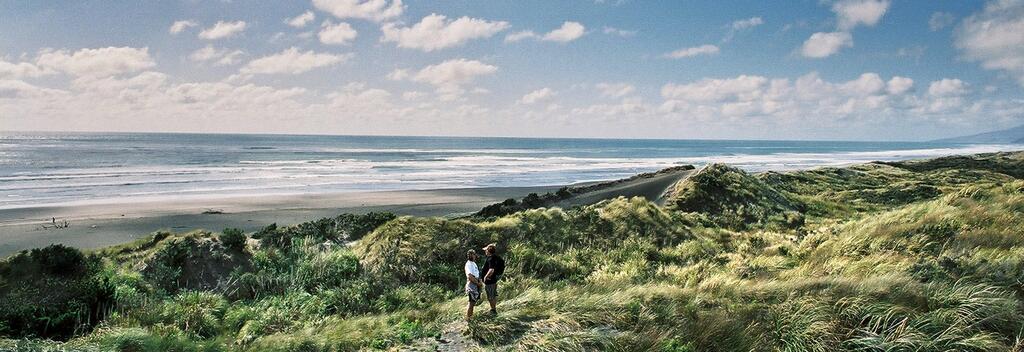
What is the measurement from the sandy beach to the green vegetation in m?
10.2

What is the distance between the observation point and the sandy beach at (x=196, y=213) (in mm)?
25125

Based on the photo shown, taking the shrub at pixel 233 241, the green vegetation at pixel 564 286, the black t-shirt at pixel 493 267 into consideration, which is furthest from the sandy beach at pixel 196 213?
the black t-shirt at pixel 493 267

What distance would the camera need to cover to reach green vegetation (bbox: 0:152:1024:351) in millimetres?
8750

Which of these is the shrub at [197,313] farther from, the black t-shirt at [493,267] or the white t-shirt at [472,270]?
the black t-shirt at [493,267]

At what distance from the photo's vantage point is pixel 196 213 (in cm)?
3244

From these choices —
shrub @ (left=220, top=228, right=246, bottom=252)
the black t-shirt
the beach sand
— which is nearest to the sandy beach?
the beach sand

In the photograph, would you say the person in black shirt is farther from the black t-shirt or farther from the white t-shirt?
the white t-shirt

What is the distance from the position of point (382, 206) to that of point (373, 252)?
64.2 ft

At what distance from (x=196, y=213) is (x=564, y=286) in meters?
26.2

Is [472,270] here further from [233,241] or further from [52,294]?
[233,241]

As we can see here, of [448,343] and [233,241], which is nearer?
[448,343]

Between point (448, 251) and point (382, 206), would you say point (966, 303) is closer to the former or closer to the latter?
point (448, 251)

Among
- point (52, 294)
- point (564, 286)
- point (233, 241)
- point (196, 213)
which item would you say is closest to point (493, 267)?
point (564, 286)

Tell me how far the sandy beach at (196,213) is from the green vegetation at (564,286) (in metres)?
10.2
